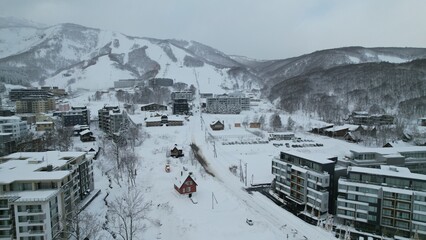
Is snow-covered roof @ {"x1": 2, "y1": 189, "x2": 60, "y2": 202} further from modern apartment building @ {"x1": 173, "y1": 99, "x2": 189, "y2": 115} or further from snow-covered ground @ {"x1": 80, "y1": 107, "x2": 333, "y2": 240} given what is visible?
modern apartment building @ {"x1": 173, "y1": 99, "x2": 189, "y2": 115}

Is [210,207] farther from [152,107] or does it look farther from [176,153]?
[152,107]

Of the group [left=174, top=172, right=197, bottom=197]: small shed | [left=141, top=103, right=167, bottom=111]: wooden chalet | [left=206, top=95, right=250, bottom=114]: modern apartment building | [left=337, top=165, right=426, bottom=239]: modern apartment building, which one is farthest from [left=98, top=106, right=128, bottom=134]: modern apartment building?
[left=337, top=165, right=426, bottom=239]: modern apartment building

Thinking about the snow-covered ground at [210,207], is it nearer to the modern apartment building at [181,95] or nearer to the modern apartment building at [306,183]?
the modern apartment building at [306,183]

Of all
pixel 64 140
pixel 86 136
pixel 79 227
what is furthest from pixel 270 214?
pixel 86 136

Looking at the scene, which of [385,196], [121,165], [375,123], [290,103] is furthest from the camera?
[290,103]

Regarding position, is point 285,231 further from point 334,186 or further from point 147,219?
point 147,219

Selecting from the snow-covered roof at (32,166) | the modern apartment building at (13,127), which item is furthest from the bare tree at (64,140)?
the snow-covered roof at (32,166)

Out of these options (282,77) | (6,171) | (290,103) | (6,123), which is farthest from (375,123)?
(282,77)
